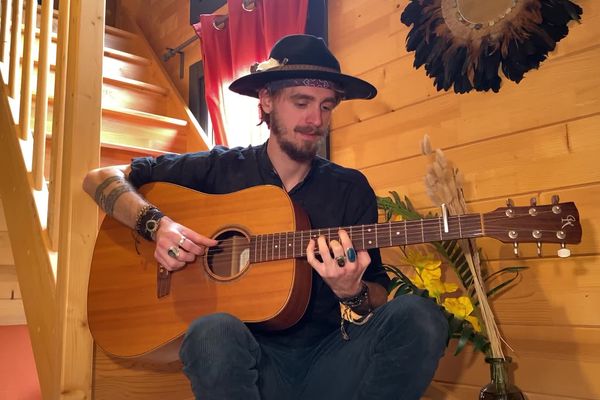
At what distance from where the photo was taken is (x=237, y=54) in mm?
2693

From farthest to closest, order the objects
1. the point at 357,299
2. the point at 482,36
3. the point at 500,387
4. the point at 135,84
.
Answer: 1. the point at 135,84
2. the point at 482,36
3. the point at 500,387
4. the point at 357,299

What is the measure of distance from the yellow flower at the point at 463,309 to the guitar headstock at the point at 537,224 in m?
0.45

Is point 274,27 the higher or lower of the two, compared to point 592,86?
higher

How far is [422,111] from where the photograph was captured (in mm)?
1945

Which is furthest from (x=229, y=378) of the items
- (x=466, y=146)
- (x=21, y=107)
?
(x=21, y=107)

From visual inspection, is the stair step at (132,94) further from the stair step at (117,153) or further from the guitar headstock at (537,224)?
the guitar headstock at (537,224)

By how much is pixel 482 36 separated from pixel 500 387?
1.01 metres

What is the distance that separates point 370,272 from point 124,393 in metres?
0.73

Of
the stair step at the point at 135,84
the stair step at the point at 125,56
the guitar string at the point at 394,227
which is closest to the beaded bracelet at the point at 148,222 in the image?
the guitar string at the point at 394,227

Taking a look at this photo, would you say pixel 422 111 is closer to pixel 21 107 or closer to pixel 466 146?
pixel 466 146

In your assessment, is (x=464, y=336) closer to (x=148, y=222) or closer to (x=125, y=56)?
(x=148, y=222)

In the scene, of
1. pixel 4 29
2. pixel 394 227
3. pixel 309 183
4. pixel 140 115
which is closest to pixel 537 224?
pixel 394 227

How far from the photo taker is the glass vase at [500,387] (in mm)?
1402

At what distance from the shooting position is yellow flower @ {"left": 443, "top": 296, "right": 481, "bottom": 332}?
4.93 ft
